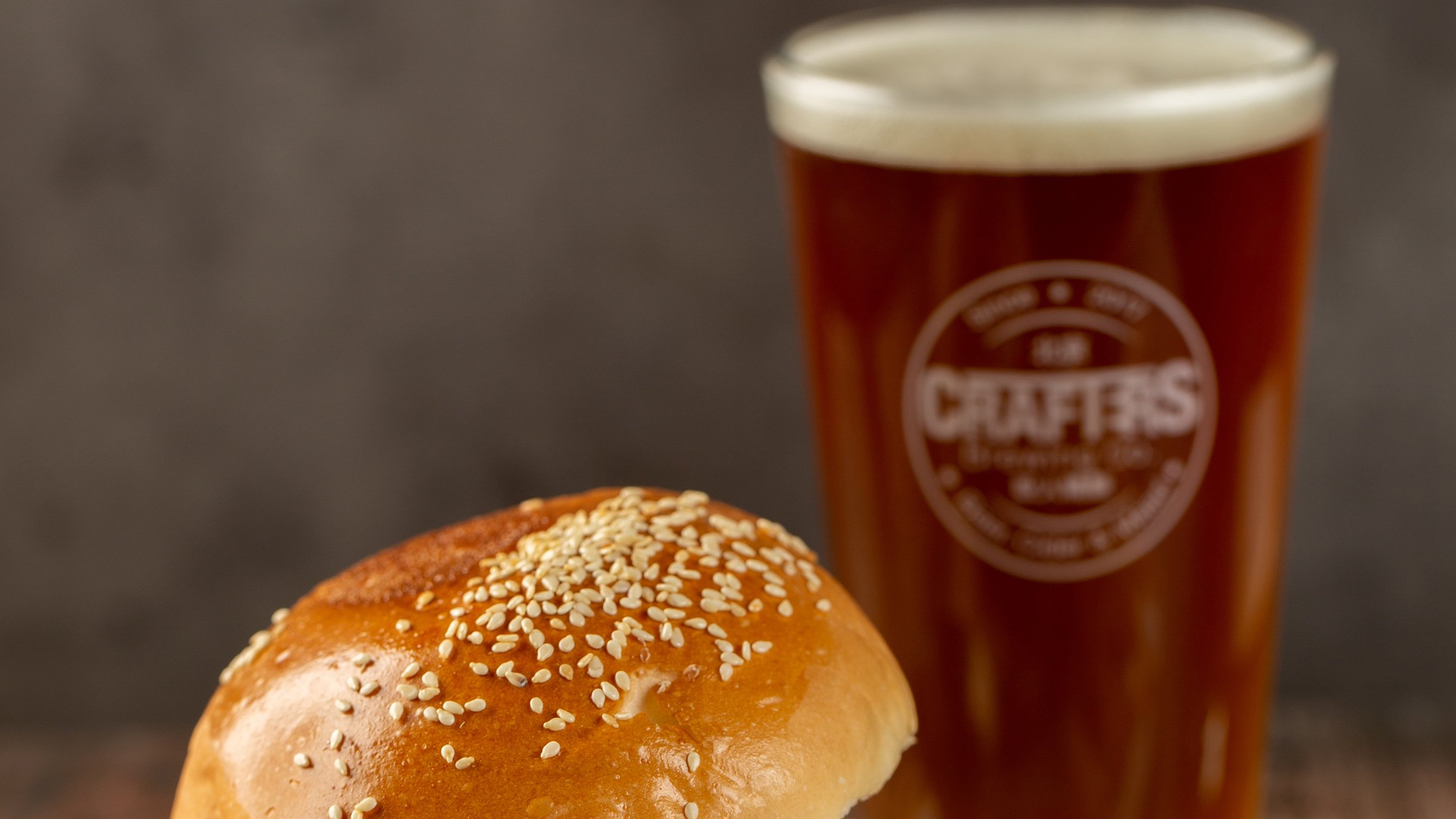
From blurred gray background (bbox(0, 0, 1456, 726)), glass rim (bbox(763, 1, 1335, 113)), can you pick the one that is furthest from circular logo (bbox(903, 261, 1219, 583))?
blurred gray background (bbox(0, 0, 1456, 726))

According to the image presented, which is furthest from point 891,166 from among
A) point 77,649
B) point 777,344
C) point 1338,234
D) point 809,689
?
point 77,649

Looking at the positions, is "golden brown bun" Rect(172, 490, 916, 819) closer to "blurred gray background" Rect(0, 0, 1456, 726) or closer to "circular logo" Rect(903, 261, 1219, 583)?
"circular logo" Rect(903, 261, 1219, 583)

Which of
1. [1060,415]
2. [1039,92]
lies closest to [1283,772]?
[1060,415]

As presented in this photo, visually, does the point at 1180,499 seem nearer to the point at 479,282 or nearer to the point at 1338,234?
the point at 1338,234

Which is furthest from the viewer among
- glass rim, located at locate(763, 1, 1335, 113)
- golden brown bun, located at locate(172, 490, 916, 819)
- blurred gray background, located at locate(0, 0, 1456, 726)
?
blurred gray background, located at locate(0, 0, 1456, 726)

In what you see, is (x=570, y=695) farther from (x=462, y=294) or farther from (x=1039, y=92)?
(x=462, y=294)

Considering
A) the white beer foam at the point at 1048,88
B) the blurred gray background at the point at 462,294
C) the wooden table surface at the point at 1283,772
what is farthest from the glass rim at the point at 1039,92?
the wooden table surface at the point at 1283,772
